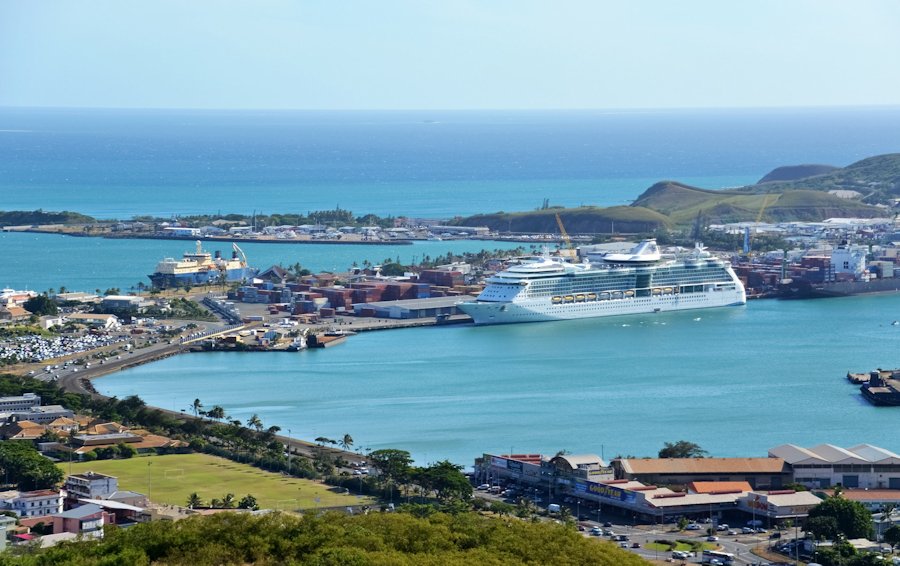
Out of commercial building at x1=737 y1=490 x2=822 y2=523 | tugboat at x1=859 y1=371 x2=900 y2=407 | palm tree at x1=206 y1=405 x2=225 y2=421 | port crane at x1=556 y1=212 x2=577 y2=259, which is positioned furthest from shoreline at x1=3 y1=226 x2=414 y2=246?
commercial building at x1=737 y1=490 x2=822 y2=523

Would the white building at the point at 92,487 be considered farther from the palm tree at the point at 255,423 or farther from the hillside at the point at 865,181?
the hillside at the point at 865,181

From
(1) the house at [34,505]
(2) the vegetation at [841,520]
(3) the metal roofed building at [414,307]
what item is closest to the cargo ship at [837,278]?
(3) the metal roofed building at [414,307]

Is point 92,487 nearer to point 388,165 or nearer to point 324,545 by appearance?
point 324,545

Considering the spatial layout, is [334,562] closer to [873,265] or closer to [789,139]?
[873,265]

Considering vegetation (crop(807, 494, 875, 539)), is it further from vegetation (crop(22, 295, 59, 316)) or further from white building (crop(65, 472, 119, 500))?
vegetation (crop(22, 295, 59, 316))

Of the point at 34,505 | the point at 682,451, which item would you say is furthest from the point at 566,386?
the point at 34,505
